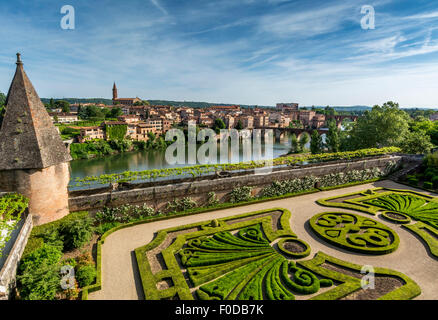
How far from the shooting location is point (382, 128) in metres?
38.0

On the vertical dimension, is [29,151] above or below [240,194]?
above

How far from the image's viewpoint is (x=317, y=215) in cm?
1866

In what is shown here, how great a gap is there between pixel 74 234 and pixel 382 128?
40774 millimetres

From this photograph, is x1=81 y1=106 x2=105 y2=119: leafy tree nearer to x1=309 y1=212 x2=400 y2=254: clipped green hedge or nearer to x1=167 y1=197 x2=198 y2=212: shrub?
x1=167 y1=197 x2=198 y2=212: shrub

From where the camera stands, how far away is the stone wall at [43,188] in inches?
557

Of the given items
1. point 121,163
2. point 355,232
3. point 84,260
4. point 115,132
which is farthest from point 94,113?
point 355,232

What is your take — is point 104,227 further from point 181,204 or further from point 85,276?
point 181,204

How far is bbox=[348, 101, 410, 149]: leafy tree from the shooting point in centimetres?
3694

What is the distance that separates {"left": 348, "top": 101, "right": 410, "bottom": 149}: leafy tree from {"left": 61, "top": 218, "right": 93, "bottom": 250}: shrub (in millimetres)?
39210

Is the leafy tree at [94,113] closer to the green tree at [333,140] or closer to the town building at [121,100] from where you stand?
the town building at [121,100]

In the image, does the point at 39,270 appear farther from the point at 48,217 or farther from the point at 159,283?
the point at 48,217

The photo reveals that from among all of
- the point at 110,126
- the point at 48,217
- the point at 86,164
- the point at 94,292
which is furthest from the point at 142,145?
the point at 94,292

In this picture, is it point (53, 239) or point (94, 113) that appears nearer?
point (53, 239)
